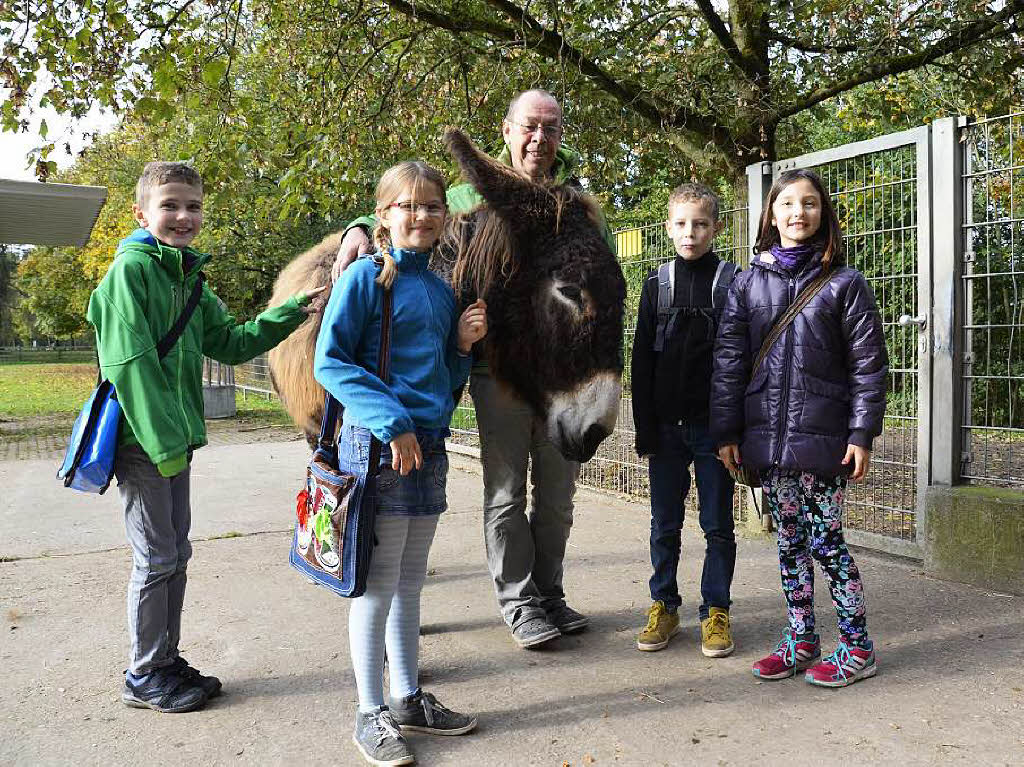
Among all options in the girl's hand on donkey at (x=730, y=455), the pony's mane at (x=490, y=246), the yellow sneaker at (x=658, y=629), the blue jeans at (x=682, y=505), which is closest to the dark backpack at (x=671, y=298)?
the blue jeans at (x=682, y=505)

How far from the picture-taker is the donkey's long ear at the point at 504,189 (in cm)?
282

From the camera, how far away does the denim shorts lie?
100 inches

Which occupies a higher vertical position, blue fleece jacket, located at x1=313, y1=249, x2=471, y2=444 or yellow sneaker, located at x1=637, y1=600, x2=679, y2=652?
blue fleece jacket, located at x1=313, y1=249, x2=471, y2=444

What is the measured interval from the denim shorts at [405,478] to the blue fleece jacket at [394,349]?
52 millimetres

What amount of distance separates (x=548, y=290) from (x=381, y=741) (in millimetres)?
1604

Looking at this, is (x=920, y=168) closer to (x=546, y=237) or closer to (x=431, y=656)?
(x=546, y=237)

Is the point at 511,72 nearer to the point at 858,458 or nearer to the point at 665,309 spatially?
the point at 665,309

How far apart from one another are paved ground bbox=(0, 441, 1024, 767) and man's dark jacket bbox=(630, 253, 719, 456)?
3.34ft

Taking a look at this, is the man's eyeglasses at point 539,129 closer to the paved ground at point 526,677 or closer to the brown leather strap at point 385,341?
the brown leather strap at point 385,341

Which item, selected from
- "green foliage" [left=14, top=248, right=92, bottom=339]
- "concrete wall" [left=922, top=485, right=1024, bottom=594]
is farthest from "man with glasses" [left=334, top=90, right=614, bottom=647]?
"green foliage" [left=14, top=248, right=92, bottom=339]

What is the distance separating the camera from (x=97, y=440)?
2838mm

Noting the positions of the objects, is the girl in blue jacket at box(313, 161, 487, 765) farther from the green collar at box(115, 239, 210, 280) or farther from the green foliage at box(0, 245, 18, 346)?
the green foliage at box(0, 245, 18, 346)

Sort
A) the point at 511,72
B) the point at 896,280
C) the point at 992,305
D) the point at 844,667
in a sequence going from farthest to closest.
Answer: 1. the point at 511,72
2. the point at 896,280
3. the point at 992,305
4. the point at 844,667

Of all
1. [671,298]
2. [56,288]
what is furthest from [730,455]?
[56,288]
